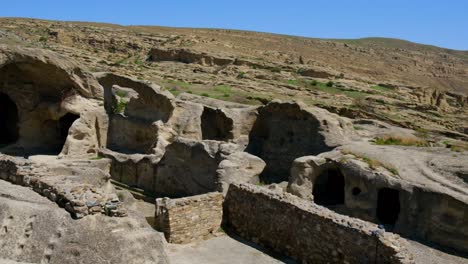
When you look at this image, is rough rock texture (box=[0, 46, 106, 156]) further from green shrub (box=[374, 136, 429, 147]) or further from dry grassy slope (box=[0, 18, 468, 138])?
green shrub (box=[374, 136, 429, 147])

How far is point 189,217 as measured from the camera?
36.5 ft

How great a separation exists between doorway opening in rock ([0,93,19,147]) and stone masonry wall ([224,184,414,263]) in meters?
10.5

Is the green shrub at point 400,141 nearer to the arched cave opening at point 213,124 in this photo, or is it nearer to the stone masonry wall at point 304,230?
the arched cave opening at point 213,124

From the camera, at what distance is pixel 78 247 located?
22.0 feet

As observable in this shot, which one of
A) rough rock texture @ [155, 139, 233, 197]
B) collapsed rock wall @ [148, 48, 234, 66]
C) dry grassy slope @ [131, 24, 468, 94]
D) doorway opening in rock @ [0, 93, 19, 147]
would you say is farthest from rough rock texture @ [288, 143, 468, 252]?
dry grassy slope @ [131, 24, 468, 94]

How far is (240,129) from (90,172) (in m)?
6.78

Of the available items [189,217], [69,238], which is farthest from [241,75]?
[69,238]

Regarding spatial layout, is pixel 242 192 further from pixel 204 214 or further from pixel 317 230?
pixel 317 230

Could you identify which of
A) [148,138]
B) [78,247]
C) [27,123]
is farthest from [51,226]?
[27,123]

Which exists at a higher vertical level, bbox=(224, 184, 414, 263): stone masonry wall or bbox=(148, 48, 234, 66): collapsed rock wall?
bbox=(148, 48, 234, 66): collapsed rock wall

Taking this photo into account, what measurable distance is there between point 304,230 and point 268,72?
107 ft

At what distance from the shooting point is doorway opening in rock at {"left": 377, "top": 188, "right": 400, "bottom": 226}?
14031mm

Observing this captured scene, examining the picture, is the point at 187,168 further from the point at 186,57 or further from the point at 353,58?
the point at 353,58

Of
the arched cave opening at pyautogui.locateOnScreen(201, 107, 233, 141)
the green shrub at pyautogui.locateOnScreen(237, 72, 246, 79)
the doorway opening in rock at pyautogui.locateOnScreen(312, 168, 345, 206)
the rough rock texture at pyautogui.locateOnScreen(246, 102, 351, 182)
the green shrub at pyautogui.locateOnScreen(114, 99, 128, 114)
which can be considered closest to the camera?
the doorway opening in rock at pyautogui.locateOnScreen(312, 168, 345, 206)
